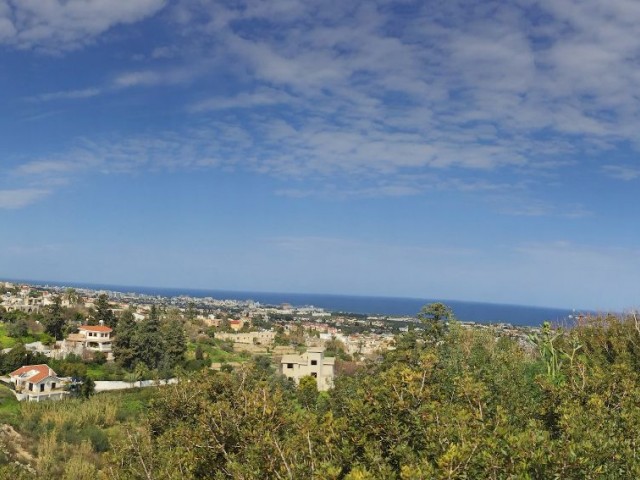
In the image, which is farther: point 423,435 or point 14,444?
point 14,444

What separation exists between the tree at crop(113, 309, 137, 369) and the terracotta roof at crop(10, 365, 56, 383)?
923 cm

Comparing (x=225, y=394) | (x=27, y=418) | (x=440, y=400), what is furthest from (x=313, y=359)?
(x=440, y=400)

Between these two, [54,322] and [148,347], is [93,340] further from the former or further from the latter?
[148,347]

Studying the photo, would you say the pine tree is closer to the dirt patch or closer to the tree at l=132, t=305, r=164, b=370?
the tree at l=132, t=305, r=164, b=370

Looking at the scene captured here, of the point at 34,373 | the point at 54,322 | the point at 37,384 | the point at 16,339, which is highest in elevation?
the point at 54,322

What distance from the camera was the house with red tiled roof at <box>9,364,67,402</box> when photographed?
33.6m

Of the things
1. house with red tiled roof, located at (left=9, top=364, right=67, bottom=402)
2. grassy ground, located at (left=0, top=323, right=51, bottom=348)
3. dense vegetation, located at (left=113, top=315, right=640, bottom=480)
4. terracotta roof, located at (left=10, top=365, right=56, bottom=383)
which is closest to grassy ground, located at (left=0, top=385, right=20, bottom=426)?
house with red tiled roof, located at (left=9, top=364, right=67, bottom=402)

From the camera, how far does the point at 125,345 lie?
153ft

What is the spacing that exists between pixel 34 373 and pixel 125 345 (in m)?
12.0

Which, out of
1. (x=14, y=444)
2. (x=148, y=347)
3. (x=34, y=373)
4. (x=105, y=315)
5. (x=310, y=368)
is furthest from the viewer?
(x=105, y=315)

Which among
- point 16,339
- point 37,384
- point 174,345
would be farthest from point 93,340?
point 37,384

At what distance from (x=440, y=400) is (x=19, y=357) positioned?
41139 millimetres

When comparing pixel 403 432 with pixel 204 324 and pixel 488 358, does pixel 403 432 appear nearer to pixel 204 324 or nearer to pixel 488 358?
pixel 488 358

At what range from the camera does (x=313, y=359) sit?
147 ft
